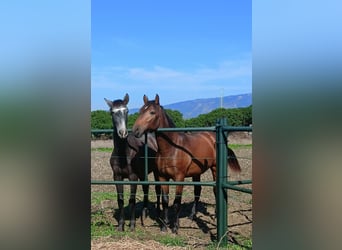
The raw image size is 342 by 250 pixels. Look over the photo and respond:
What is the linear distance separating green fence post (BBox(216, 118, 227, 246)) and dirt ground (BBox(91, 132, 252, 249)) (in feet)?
0.38

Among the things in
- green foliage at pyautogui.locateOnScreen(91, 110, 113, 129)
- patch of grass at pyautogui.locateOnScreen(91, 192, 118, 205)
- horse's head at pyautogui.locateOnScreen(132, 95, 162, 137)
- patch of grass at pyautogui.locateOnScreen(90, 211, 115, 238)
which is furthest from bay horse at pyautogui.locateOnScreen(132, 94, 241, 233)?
patch of grass at pyautogui.locateOnScreen(91, 192, 118, 205)

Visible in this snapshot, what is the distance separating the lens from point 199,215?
4055 mm

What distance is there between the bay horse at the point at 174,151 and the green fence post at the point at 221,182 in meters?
0.54

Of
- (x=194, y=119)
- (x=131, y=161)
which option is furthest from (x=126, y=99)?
(x=194, y=119)

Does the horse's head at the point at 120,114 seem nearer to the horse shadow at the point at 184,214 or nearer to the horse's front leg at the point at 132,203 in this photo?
the horse's front leg at the point at 132,203

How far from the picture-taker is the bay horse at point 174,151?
3.62 metres

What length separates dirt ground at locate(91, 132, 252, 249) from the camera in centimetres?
253

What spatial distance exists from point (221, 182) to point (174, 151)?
925 mm
